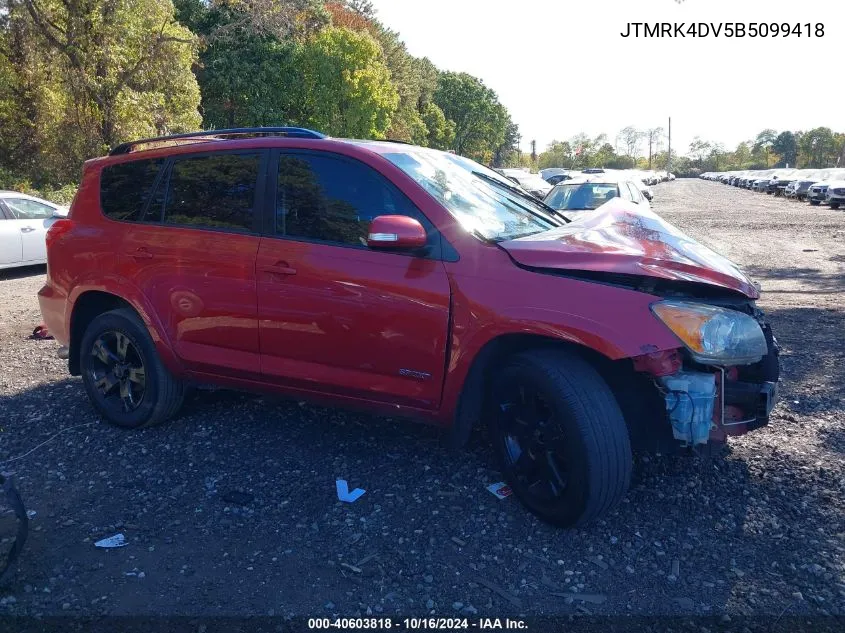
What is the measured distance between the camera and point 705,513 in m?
3.51

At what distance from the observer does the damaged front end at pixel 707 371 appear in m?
3.19

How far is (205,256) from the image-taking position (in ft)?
14.0

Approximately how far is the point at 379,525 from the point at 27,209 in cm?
1122

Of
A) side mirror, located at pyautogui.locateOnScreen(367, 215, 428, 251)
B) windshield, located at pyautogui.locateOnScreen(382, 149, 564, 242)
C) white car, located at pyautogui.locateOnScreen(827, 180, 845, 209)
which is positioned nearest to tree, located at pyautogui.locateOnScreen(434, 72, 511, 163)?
white car, located at pyautogui.locateOnScreen(827, 180, 845, 209)

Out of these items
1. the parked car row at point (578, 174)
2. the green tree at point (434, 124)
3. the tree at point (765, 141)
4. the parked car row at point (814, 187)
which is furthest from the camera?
the tree at point (765, 141)

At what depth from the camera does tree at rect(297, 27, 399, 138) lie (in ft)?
129

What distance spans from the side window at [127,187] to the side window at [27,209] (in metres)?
8.38

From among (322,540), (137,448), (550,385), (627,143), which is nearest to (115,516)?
(137,448)

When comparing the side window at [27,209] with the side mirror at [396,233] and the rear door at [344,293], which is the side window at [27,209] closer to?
the rear door at [344,293]

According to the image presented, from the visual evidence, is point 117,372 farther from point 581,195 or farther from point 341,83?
point 341,83

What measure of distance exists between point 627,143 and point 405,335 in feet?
483

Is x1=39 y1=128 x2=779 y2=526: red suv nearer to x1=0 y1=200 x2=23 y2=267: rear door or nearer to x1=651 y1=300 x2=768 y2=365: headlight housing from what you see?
x1=651 y1=300 x2=768 y2=365: headlight housing

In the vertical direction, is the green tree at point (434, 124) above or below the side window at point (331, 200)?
→ above

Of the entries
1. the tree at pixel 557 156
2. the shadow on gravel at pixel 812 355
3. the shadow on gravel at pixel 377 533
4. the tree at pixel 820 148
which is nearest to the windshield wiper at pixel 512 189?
the shadow on gravel at pixel 377 533
